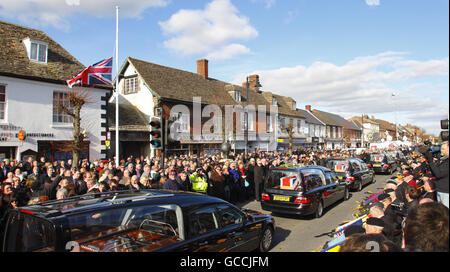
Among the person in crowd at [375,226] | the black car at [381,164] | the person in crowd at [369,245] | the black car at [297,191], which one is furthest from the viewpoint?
the black car at [381,164]

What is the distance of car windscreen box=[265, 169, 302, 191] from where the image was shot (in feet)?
28.4

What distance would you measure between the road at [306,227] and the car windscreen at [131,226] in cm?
290

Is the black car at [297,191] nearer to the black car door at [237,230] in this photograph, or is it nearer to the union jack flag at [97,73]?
the black car door at [237,230]

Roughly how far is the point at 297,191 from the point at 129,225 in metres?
5.57

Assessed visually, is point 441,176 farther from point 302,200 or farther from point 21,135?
point 21,135

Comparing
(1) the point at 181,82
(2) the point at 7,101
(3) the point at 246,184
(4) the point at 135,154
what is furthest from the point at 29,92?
(1) the point at 181,82

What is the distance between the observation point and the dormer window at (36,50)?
15688mm

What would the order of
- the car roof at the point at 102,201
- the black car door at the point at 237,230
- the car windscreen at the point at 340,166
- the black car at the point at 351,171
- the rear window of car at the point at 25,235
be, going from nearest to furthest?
1. the rear window of car at the point at 25,235
2. the car roof at the point at 102,201
3. the black car door at the point at 237,230
4. the black car at the point at 351,171
5. the car windscreen at the point at 340,166

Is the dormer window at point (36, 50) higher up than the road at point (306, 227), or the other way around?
the dormer window at point (36, 50)

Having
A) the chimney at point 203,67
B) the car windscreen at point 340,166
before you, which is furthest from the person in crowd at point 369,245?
the chimney at point 203,67

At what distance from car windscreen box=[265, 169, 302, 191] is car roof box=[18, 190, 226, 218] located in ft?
13.9
